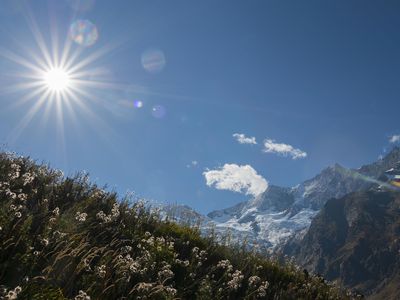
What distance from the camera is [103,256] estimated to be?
6.39 m

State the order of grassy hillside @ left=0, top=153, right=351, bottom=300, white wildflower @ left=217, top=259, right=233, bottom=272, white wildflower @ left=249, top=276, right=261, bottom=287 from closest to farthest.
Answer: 1. grassy hillside @ left=0, top=153, right=351, bottom=300
2. white wildflower @ left=249, top=276, right=261, bottom=287
3. white wildflower @ left=217, top=259, right=233, bottom=272

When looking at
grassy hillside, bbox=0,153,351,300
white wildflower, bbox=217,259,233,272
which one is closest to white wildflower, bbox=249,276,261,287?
grassy hillside, bbox=0,153,351,300

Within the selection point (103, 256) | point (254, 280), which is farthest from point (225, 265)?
point (103, 256)

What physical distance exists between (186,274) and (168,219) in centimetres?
460

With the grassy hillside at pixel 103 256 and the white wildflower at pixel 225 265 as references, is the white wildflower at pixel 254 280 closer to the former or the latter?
the grassy hillside at pixel 103 256

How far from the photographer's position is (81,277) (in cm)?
593

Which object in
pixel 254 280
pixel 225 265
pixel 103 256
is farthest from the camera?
pixel 225 265

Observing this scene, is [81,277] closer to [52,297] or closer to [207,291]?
[52,297]

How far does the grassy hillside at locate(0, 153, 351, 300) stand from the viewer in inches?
214

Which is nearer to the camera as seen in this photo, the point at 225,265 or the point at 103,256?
the point at 103,256

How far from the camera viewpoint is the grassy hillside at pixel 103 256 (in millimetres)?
5438

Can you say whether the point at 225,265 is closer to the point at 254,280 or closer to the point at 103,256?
the point at 254,280

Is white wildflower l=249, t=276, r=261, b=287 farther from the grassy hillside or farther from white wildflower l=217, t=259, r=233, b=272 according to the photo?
white wildflower l=217, t=259, r=233, b=272

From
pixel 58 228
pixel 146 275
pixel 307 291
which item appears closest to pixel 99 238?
pixel 58 228
